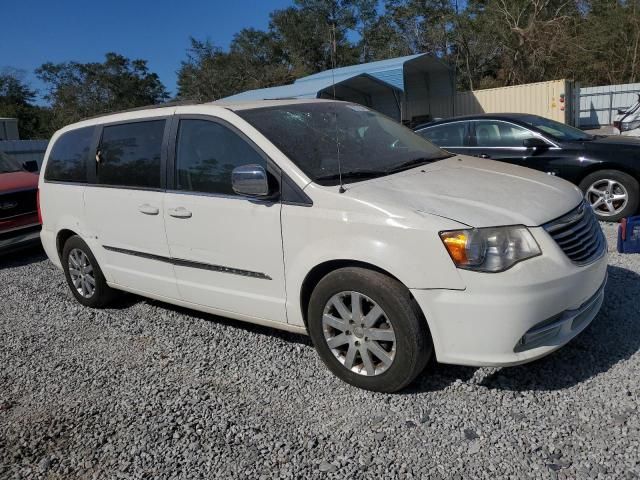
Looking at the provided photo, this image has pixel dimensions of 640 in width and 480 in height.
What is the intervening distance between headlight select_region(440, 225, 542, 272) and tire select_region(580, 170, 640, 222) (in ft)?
14.8

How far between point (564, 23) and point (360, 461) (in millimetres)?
36690

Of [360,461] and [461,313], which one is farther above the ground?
[461,313]

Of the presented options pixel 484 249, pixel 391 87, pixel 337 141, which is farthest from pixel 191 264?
pixel 391 87

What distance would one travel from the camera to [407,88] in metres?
27.2

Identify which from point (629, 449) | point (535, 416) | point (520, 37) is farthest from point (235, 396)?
point (520, 37)

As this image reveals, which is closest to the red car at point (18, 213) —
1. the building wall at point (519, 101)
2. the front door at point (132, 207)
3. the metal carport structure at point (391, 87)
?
the front door at point (132, 207)

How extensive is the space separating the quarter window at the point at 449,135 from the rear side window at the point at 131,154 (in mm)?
4543

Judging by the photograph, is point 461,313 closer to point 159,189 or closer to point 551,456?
point 551,456

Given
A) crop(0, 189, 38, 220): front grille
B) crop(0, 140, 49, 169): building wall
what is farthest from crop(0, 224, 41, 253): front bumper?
crop(0, 140, 49, 169): building wall

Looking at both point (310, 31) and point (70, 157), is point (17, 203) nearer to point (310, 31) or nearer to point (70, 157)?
point (70, 157)

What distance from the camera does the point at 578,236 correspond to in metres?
3.04

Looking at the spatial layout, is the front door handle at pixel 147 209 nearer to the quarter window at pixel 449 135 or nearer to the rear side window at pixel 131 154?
the rear side window at pixel 131 154

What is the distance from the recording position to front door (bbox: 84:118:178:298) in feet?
13.2

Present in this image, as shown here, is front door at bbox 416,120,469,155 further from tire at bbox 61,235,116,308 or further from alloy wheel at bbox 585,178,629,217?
tire at bbox 61,235,116,308
